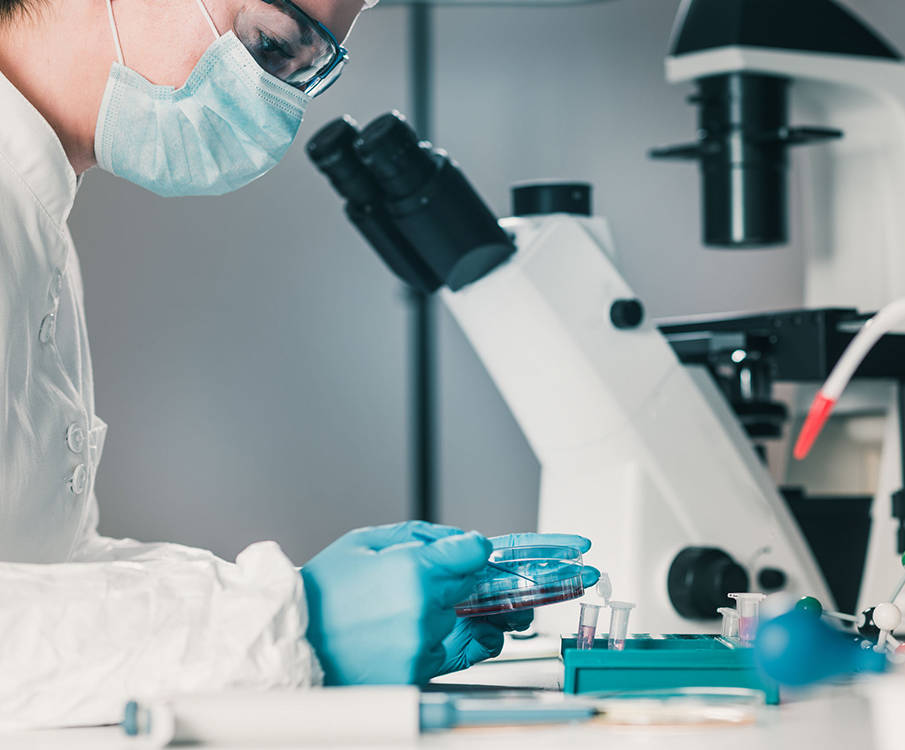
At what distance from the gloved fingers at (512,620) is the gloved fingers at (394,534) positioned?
0.13 m

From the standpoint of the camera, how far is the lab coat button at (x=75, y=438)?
1028 mm

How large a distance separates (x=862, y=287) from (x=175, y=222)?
1532 mm

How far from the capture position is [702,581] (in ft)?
4.69

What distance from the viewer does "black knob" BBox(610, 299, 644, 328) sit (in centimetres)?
150

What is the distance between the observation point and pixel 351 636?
0.74m

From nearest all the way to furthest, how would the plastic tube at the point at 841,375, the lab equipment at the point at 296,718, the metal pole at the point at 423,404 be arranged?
the lab equipment at the point at 296,718 → the plastic tube at the point at 841,375 → the metal pole at the point at 423,404

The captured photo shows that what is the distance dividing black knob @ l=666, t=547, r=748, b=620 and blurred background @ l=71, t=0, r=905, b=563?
1290 millimetres

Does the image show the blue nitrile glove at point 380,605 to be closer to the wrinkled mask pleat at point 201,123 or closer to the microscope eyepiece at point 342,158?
the wrinkled mask pleat at point 201,123

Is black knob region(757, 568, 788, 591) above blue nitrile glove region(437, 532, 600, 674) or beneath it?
beneath

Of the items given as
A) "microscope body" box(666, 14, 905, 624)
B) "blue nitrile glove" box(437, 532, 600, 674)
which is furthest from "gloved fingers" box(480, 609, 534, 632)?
"microscope body" box(666, 14, 905, 624)

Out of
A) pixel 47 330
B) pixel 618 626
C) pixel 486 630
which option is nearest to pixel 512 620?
pixel 486 630

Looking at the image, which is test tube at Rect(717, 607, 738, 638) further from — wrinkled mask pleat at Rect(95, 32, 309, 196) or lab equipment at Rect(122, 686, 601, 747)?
wrinkled mask pleat at Rect(95, 32, 309, 196)

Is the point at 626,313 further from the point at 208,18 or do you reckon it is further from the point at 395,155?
the point at 208,18

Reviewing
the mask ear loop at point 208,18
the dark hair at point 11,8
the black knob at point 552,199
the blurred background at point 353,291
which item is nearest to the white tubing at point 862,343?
the black knob at point 552,199
